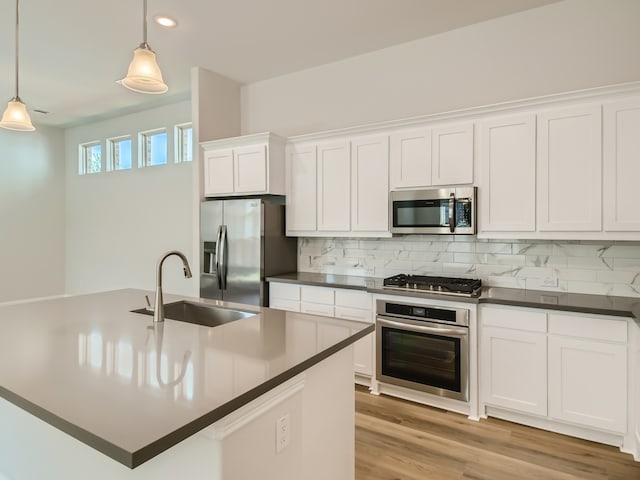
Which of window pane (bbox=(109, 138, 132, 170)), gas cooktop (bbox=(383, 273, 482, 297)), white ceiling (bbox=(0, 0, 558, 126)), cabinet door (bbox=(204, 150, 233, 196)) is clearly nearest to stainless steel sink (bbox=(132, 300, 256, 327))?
gas cooktop (bbox=(383, 273, 482, 297))

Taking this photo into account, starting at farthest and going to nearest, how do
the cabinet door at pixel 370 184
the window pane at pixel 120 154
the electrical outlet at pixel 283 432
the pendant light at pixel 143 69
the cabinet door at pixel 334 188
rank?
the window pane at pixel 120 154 < the cabinet door at pixel 334 188 < the cabinet door at pixel 370 184 < the pendant light at pixel 143 69 < the electrical outlet at pixel 283 432

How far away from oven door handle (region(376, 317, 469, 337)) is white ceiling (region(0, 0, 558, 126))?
2579 mm

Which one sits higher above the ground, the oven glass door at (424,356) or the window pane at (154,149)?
the window pane at (154,149)

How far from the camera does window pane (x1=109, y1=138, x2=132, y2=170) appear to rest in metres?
6.39

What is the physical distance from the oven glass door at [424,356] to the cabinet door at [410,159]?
1222mm

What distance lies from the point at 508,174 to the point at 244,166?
8.35 feet

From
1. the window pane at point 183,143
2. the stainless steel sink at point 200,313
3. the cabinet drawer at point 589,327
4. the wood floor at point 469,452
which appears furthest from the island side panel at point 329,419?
the window pane at point 183,143

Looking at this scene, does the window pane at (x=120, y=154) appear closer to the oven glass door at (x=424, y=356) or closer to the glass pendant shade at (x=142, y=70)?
the glass pendant shade at (x=142, y=70)

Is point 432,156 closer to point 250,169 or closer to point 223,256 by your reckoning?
point 250,169

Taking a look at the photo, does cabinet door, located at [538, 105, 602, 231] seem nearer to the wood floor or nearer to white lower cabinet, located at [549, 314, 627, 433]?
white lower cabinet, located at [549, 314, 627, 433]

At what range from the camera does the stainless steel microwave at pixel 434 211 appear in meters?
3.12

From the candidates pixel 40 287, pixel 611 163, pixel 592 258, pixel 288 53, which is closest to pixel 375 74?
pixel 288 53

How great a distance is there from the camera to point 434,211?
10.8 ft

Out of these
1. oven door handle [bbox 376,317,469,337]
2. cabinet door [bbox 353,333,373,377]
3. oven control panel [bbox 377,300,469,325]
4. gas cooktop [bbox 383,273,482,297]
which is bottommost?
cabinet door [bbox 353,333,373,377]
